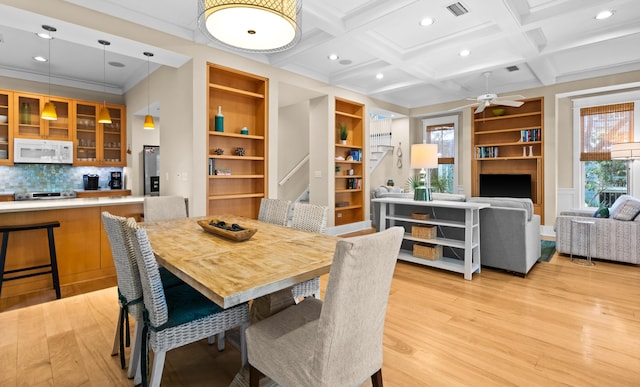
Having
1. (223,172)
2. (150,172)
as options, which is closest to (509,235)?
(223,172)

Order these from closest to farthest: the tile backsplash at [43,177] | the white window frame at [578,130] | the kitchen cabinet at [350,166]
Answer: the tile backsplash at [43,177] → the white window frame at [578,130] → the kitchen cabinet at [350,166]

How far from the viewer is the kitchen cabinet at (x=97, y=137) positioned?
549 centimetres

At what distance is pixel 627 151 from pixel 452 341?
180 inches

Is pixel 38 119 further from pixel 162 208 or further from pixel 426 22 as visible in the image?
pixel 426 22

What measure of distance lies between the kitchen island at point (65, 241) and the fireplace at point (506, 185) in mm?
6406

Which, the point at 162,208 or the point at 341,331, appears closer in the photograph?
the point at 341,331

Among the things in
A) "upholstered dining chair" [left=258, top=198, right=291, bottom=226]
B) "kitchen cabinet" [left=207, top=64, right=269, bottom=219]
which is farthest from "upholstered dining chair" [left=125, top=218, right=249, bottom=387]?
"kitchen cabinet" [left=207, top=64, right=269, bottom=219]

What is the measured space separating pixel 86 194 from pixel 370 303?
6193 millimetres

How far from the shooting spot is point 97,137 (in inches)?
222

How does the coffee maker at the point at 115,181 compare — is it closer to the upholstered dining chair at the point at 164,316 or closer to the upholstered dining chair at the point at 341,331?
the upholstered dining chair at the point at 164,316

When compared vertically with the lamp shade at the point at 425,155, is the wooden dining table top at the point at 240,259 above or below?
below

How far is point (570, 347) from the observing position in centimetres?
210

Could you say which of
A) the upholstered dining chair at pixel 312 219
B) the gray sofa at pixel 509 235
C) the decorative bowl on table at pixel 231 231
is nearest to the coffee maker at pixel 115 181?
the decorative bowl on table at pixel 231 231

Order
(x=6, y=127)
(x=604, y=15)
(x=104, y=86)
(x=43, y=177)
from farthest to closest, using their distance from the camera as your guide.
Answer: (x=104, y=86)
(x=43, y=177)
(x=6, y=127)
(x=604, y=15)
